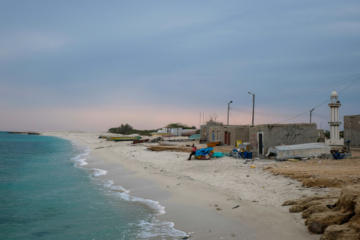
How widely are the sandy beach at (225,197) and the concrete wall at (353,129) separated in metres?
15.8

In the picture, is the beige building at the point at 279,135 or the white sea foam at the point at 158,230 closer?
the white sea foam at the point at 158,230

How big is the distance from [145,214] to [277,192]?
5133mm

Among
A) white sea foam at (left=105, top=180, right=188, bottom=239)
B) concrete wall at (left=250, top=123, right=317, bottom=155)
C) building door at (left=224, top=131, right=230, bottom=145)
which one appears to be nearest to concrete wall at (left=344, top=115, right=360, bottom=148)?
concrete wall at (left=250, top=123, right=317, bottom=155)

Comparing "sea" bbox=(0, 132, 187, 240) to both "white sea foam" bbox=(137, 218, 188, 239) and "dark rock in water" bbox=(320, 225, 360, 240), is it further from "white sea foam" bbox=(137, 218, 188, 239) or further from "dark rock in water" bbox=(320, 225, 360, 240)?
"dark rock in water" bbox=(320, 225, 360, 240)

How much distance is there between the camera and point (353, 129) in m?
28.6

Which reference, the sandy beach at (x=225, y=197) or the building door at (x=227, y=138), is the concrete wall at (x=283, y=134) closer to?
the sandy beach at (x=225, y=197)

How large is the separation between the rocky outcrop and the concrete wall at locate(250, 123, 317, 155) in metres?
13.4

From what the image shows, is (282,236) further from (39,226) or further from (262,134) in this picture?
(262,134)

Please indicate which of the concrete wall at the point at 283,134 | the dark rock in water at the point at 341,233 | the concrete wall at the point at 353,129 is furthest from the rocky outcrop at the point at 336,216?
the concrete wall at the point at 353,129

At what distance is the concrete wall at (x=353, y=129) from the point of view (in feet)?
92.5

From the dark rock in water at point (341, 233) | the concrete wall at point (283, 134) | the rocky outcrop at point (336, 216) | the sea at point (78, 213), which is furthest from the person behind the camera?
the concrete wall at point (283, 134)

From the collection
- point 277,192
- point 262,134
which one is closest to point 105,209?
point 277,192

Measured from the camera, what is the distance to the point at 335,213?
7191mm

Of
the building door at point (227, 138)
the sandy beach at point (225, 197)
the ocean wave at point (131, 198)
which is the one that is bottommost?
the ocean wave at point (131, 198)
